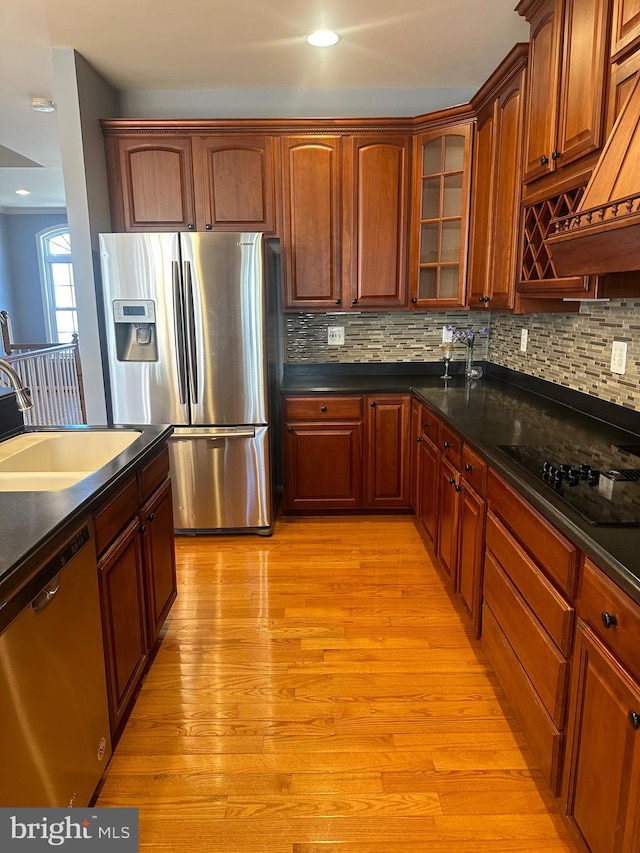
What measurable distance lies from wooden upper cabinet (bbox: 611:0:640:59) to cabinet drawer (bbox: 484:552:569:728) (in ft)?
5.40

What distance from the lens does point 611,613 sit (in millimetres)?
1195

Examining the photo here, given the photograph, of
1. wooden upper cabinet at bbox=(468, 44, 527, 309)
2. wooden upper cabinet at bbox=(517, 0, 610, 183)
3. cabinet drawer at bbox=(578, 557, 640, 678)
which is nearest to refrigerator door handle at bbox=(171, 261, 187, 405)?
wooden upper cabinet at bbox=(468, 44, 527, 309)

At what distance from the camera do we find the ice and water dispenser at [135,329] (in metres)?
3.24

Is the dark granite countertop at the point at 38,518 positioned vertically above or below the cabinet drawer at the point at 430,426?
above

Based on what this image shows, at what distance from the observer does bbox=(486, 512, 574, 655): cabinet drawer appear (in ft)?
4.65

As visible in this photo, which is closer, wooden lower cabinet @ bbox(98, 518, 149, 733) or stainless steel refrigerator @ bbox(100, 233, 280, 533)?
wooden lower cabinet @ bbox(98, 518, 149, 733)

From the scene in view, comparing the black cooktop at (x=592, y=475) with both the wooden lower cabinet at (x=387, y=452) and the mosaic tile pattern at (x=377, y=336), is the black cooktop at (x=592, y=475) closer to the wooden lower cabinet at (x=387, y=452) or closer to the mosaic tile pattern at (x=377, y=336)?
the wooden lower cabinet at (x=387, y=452)

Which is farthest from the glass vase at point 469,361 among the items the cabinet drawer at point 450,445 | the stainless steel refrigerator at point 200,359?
the stainless steel refrigerator at point 200,359

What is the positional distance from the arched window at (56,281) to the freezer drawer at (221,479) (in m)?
6.09

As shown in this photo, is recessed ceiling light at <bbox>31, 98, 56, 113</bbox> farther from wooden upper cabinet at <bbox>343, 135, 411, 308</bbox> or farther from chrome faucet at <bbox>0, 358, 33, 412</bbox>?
chrome faucet at <bbox>0, 358, 33, 412</bbox>

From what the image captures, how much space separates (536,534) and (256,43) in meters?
2.81

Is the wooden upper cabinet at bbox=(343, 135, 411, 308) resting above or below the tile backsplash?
above

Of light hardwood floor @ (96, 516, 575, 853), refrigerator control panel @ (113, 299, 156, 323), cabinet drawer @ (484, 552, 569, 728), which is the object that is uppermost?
refrigerator control panel @ (113, 299, 156, 323)

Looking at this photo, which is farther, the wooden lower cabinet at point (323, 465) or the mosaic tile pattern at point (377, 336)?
the mosaic tile pattern at point (377, 336)
